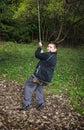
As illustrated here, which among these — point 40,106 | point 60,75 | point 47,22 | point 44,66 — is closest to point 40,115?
point 40,106

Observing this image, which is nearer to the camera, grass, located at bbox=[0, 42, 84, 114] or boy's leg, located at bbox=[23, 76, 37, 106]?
boy's leg, located at bbox=[23, 76, 37, 106]

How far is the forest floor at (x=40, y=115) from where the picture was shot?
9.87 meters

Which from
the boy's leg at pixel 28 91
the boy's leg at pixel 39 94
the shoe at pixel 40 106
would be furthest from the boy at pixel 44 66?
the shoe at pixel 40 106


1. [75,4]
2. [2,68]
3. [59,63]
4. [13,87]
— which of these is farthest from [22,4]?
[13,87]

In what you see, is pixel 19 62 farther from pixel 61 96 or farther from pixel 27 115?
pixel 27 115

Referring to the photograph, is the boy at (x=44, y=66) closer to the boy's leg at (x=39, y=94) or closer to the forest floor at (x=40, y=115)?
the boy's leg at (x=39, y=94)

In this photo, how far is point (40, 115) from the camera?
10.7m

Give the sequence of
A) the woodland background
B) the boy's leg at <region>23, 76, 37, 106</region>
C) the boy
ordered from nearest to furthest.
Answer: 1. the boy
2. the boy's leg at <region>23, 76, 37, 106</region>
3. the woodland background

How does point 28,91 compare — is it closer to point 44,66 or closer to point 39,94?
point 39,94

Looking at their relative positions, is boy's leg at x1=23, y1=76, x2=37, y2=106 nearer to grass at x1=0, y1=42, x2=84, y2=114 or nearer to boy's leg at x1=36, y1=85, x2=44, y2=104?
boy's leg at x1=36, y1=85, x2=44, y2=104

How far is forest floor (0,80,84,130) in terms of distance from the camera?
9.87m

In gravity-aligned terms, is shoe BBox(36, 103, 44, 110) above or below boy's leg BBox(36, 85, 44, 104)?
below

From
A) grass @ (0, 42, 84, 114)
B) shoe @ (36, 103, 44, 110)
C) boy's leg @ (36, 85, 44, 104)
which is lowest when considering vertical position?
grass @ (0, 42, 84, 114)

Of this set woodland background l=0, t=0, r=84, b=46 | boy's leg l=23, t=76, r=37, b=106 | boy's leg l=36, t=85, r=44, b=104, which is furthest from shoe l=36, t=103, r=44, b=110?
woodland background l=0, t=0, r=84, b=46
